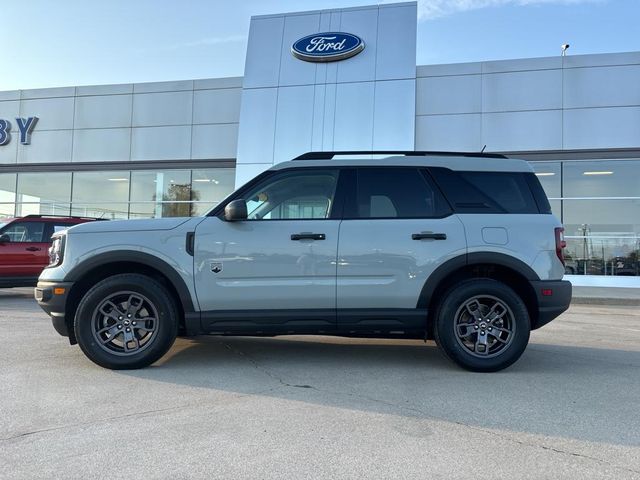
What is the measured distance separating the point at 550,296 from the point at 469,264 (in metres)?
0.84

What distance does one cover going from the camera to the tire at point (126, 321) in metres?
4.83

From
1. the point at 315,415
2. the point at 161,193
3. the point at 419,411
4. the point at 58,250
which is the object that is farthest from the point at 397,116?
the point at 315,415

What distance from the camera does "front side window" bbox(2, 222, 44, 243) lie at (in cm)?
1105

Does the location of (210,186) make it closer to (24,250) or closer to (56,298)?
(24,250)

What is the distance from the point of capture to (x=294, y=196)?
16.7 ft

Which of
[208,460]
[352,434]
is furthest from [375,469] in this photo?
[208,460]

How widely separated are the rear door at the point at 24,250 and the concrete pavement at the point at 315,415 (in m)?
5.59

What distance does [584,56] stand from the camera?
15938 mm

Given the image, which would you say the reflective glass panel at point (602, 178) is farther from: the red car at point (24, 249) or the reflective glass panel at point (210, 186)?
the red car at point (24, 249)

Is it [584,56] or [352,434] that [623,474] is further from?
[584,56]

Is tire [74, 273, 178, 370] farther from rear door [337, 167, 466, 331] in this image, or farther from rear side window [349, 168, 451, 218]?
rear side window [349, 168, 451, 218]

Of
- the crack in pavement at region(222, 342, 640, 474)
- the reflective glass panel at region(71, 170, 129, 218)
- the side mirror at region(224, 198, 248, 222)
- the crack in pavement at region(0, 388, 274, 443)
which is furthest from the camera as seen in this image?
the reflective glass panel at region(71, 170, 129, 218)

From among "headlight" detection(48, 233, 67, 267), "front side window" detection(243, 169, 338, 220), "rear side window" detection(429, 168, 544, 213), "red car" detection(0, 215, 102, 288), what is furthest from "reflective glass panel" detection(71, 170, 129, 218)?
"rear side window" detection(429, 168, 544, 213)

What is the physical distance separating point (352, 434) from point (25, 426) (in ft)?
7.45
